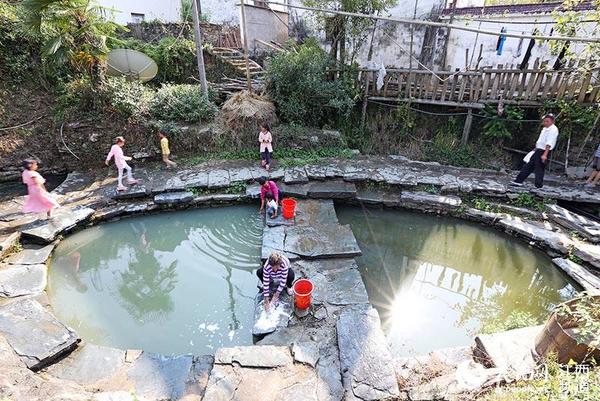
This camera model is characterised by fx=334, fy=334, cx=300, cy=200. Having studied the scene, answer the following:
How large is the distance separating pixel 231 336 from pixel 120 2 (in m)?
17.4

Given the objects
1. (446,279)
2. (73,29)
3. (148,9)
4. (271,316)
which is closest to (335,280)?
(271,316)

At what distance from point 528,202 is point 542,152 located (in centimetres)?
124

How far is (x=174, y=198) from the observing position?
329 inches

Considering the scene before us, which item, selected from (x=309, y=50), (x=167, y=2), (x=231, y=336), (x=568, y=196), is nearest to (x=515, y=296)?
(x=568, y=196)

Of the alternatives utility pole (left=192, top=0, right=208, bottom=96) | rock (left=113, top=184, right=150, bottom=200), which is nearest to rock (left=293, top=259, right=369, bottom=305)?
rock (left=113, top=184, right=150, bottom=200)

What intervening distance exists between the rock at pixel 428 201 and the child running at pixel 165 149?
658 cm

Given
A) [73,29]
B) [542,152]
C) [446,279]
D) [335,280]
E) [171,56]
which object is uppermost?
[73,29]

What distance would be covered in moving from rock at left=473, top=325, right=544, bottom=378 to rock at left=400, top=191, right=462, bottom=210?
4072mm

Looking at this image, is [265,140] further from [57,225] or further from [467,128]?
[467,128]

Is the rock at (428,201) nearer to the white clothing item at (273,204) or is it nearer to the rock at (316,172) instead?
the rock at (316,172)

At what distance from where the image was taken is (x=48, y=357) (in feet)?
14.3

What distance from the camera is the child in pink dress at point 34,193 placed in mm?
6633

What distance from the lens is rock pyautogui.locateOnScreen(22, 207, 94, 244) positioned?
6707mm

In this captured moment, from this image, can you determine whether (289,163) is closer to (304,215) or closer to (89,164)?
(304,215)
